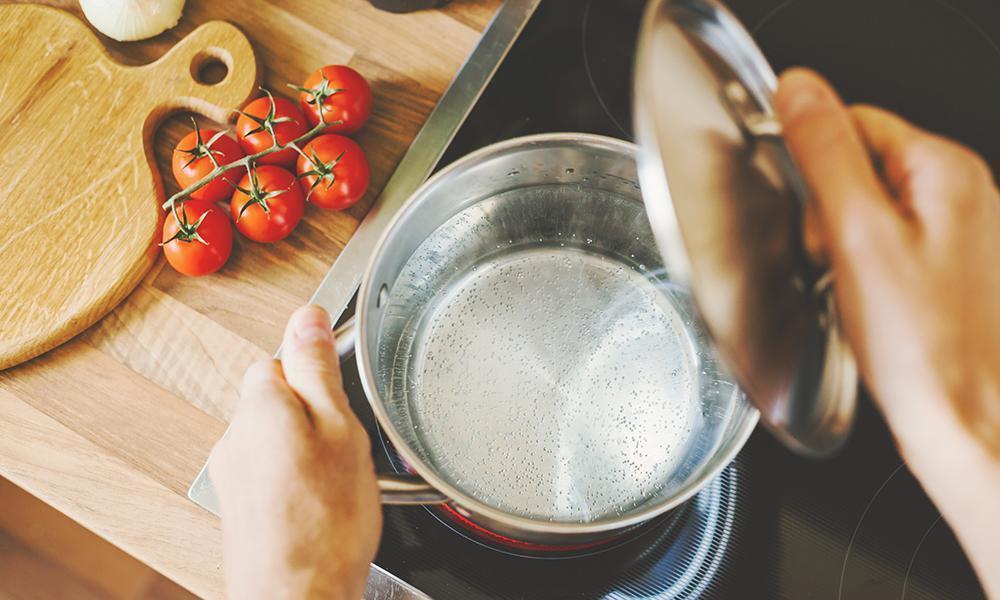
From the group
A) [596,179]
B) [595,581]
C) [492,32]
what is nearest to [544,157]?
[596,179]

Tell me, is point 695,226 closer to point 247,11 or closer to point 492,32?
point 492,32

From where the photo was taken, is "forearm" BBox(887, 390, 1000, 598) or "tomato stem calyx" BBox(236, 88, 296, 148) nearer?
"forearm" BBox(887, 390, 1000, 598)

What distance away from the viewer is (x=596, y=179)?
0.63m

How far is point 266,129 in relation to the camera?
64cm

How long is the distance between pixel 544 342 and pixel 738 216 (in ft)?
1.02

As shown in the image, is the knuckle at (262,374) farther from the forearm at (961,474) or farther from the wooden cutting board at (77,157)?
the forearm at (961,474)

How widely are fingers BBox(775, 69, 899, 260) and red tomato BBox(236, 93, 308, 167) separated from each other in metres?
0.42

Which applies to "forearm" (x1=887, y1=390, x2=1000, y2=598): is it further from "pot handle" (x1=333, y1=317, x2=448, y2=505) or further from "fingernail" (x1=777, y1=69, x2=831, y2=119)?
"pot handle" (x1=333, y1=317, x2=448, y2=505)

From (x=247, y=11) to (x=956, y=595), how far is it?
2.56 feet

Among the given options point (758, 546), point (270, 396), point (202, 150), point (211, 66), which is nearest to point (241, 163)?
point (202, 150)

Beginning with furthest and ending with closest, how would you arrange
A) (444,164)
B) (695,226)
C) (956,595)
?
(444,164) < (956,595) < (695,226)

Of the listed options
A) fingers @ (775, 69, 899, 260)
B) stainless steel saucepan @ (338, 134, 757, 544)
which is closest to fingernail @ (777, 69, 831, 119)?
fingers @ (775, 69, 899, 260)

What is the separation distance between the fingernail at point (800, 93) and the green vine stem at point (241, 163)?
38 cm

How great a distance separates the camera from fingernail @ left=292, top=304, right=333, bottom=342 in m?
0.48
